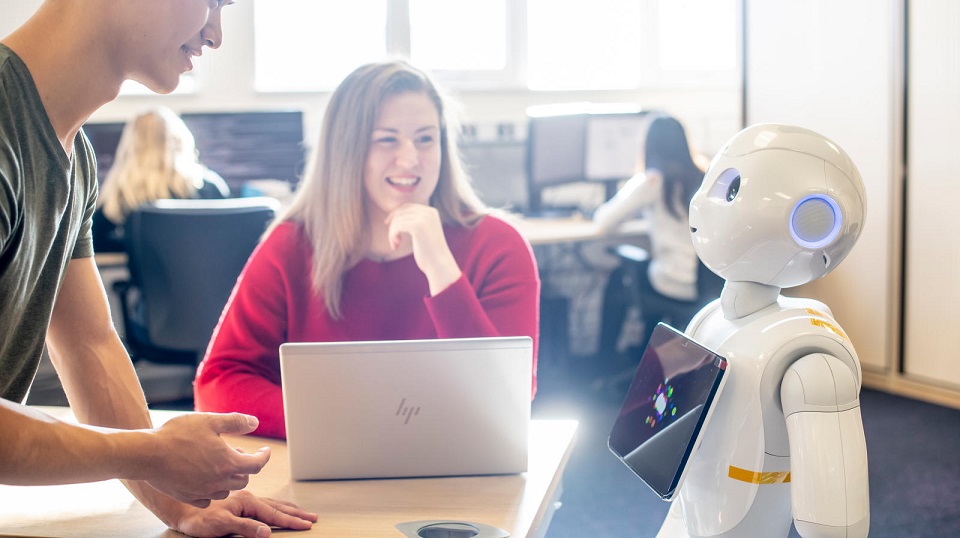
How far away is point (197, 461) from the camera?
2.96 ft

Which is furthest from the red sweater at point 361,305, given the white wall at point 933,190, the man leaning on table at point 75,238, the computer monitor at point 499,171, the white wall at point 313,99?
the white wall at point 313,99

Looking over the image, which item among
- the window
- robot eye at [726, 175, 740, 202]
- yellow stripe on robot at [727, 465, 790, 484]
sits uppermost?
the window

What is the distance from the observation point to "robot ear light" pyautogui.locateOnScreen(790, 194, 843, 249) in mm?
1119

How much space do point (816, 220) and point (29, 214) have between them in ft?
2.87

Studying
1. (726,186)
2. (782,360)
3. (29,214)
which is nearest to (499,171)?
(726,186)

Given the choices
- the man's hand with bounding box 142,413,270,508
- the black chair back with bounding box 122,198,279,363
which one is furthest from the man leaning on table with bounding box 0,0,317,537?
the black chair back with bounding box 122,198,279,363

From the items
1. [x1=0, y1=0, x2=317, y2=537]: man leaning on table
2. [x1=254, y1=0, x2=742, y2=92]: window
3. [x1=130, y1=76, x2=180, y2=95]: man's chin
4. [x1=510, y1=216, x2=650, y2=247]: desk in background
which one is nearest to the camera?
[x1=0, y1=0, x2=317, y2=537]: man leaning on table

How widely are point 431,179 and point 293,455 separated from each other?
72 cm

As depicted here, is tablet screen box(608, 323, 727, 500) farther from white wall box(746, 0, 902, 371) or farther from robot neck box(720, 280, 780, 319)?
white wall box(746, 0, 902, 371)

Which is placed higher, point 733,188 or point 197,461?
point 733,188

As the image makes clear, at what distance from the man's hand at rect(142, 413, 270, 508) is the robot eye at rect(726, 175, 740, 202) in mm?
650

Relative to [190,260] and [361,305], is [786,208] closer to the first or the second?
[361,305]

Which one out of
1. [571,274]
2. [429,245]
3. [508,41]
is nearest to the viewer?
[429,245]

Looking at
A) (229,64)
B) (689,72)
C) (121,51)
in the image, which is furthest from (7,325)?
(689,72)
